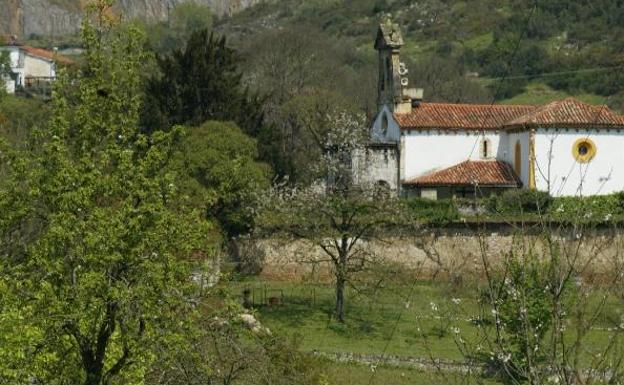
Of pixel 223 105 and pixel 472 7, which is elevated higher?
pixel 472 7

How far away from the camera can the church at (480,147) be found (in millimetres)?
38531

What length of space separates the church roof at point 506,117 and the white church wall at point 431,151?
1.10ft

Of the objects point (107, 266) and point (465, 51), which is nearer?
point (107, 266)

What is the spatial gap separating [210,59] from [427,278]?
1261 cm

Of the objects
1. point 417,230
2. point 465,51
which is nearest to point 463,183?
point 417,230

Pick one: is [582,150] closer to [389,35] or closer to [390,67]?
[390,67]

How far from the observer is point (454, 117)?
135 ft

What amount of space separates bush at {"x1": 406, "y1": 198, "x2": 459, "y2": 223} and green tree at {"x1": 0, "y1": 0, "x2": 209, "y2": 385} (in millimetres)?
20739

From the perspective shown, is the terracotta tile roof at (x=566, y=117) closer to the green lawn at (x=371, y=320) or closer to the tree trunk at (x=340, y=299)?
the green lawn at (x=371, y=320)

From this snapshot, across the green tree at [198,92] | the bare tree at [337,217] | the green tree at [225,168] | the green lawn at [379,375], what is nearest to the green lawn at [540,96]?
the green tree at [198,92]

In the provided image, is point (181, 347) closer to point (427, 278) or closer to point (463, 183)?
point (427, 278)

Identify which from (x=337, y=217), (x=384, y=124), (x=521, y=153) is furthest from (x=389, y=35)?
(x=337, y=217)

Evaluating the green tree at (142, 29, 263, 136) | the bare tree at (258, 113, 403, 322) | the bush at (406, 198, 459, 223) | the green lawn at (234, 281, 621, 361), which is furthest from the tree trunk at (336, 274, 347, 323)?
the green tree at (142, 29, 263, 136)

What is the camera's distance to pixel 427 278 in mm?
36656
